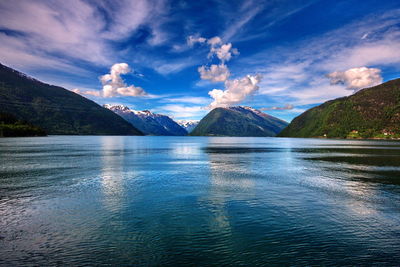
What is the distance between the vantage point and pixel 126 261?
18.3 m

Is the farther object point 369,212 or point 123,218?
point 369,212

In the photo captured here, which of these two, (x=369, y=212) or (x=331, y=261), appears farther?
(x=369, y=212)

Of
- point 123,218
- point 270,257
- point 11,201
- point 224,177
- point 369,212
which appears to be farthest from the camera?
point 224,177

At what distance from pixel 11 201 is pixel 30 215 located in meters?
→ 8.57

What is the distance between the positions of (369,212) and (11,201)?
4726 centimetres

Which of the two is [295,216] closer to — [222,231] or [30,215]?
[222,231]

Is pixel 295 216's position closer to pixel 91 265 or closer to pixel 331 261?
pixel 331 261

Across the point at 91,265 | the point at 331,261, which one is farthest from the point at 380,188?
the point at 91,265

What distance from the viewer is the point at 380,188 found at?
4462cm

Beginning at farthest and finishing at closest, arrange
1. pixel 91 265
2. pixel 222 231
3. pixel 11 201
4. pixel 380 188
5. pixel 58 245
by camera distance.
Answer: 1. pixel 380 188
2. pixel 11 201
3. pixel 222 231
4. pixel 58 245
5. pixel 91 265

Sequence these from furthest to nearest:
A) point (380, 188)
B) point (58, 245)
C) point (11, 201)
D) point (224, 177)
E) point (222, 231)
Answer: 1. point (224, 177)
2. point (380, 188)
3. point (11, 201)
4. point (222, 231)
5. point (58, 245)

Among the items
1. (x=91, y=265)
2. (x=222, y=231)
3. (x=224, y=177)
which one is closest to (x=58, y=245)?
(x=91, y=265)

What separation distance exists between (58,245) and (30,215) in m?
10.6

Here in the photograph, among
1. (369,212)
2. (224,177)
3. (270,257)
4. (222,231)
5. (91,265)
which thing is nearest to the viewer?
(91,265)
